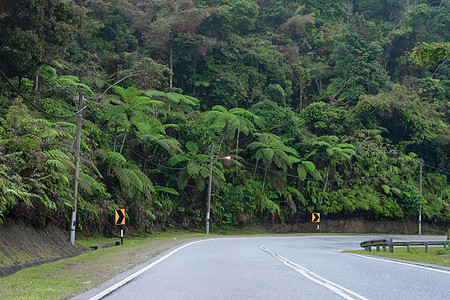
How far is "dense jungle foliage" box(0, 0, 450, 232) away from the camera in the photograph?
21.3 meters

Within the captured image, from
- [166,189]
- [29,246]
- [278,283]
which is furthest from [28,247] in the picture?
[166,189]

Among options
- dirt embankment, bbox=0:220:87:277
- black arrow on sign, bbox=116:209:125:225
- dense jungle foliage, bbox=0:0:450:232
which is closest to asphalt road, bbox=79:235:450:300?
dirt embankment, bbox=0:220:87:277

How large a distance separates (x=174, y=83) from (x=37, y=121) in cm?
2748

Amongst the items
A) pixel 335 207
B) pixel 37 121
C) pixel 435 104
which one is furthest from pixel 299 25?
pixel 37 121

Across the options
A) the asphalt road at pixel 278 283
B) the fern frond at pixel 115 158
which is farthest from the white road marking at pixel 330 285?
the fern frond at pixel 115 158

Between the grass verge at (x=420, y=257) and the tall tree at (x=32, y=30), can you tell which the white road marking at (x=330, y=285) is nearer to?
the grass verge at (x=420, y=257)

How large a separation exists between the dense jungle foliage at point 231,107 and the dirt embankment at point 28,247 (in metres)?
1.42

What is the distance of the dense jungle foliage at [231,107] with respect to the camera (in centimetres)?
2133

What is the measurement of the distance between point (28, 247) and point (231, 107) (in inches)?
1267

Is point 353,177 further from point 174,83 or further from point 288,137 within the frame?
point 174,83

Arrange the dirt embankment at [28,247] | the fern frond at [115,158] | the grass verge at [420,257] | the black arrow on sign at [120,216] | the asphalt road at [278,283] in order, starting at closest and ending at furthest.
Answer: the asphalt road at [278,283], the dirt embankment at [28,247], the grass verge at [420,257], the black arrow on sign at [120,216], the fern frond at [115,158]

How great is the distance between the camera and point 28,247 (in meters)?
11.9

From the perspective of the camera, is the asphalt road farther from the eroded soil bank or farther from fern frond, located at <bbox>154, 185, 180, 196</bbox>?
fern frond, located at <bbox>154, 185, 180, 196</bbox>

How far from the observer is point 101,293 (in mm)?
6113
